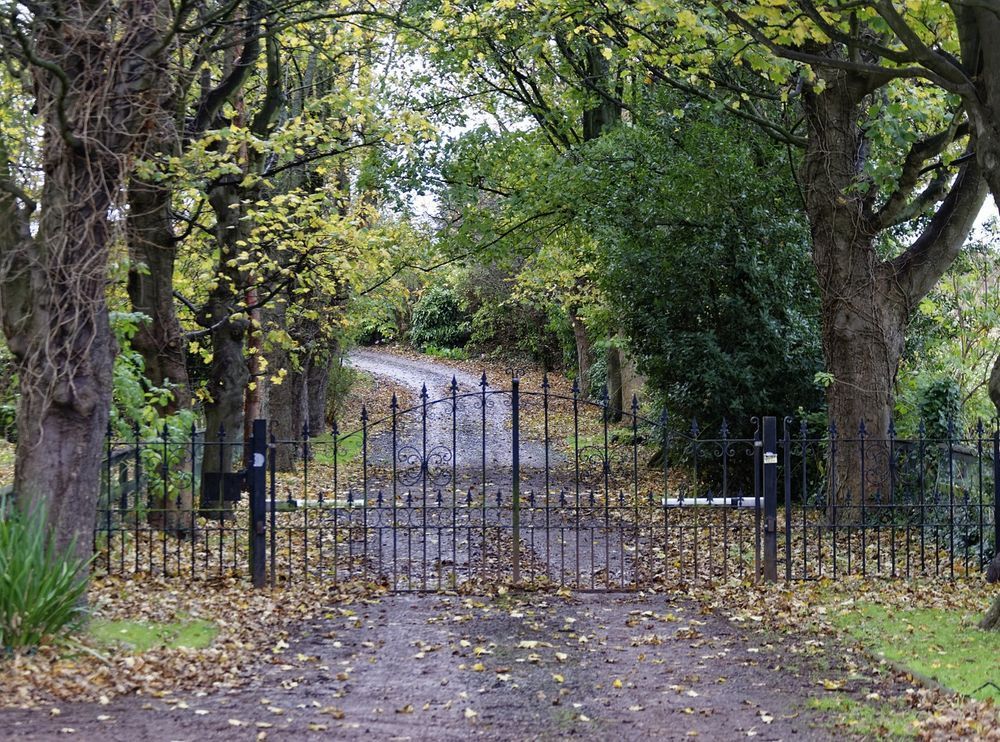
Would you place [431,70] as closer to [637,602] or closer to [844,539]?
[844,539]

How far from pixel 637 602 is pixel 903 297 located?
5.58 metres

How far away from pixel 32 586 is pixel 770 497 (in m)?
6.41

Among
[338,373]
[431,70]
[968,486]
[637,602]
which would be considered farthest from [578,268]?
[637,602]

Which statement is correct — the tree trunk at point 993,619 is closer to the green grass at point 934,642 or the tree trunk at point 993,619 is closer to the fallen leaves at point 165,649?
the green grass at point 934,642

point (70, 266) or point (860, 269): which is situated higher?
point (860, 269)

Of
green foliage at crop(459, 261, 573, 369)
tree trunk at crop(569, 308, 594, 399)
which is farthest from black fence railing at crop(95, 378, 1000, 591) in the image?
green foliage at crop(459, 261, 573, 369)

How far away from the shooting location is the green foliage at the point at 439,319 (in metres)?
45.4

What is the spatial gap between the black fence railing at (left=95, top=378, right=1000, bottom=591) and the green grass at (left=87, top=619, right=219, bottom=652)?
59.1 inches

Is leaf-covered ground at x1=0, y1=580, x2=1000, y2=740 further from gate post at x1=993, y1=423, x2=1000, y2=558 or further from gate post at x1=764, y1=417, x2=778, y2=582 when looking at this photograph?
gate post at x1=993, y1=423, x2=1000, y2=558

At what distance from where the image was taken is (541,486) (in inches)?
755

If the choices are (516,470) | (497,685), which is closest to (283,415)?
(516,470)

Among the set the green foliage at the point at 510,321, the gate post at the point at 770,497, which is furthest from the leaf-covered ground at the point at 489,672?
the green foliage at the point at 510,321

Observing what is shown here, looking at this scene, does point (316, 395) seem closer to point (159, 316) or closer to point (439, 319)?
point (159, 316)

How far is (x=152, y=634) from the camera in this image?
25.6 ft
